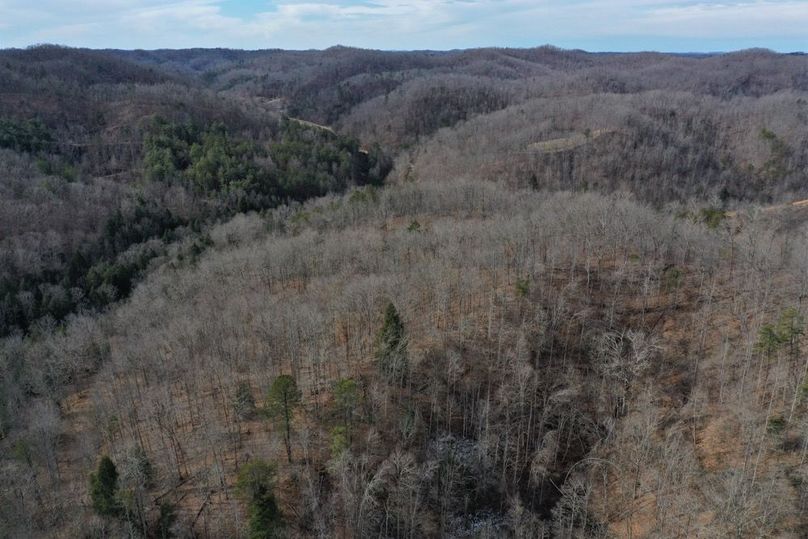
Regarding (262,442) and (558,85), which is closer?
(262,442)

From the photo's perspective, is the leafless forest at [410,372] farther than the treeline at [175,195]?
No

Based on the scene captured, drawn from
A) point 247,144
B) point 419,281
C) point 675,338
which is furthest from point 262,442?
point 247,144

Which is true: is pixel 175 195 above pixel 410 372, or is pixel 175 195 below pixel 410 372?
above

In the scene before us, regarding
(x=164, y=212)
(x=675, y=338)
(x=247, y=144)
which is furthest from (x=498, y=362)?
(x=247, y=144)

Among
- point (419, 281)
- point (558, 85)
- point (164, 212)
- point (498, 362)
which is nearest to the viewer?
point (498, 362)

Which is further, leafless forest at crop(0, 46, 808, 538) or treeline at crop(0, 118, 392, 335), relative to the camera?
treeline at crop(0, 118, 392, 335)

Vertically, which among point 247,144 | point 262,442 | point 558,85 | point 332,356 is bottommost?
point 262,442

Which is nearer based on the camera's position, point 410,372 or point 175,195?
point 410,372

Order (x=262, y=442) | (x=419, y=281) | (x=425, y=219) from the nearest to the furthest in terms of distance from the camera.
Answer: (x=262, y=442), (x=419, y=281), (x=425, y=219)

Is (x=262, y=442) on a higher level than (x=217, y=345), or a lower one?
lower

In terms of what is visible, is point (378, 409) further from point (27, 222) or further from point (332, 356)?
point (27, 222)
